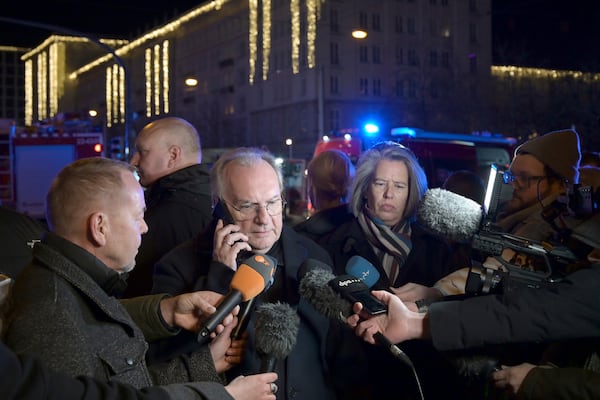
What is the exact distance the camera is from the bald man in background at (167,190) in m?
4.50

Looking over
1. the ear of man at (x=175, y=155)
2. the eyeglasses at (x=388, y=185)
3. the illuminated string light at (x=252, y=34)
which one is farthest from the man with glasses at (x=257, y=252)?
the illuminated string light at (x=252, y=34)

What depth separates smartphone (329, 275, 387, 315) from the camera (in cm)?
271

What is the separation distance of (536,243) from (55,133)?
67.9ft

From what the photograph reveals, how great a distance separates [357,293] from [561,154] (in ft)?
6.05

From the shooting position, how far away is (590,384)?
265 centimetres

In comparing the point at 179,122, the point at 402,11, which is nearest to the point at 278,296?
the point at 179,122

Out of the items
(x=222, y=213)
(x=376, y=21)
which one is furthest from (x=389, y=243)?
(x=376, y=21)

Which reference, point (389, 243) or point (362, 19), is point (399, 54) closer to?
point (362, 19)

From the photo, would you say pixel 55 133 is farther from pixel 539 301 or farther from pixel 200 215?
pixel 539 301

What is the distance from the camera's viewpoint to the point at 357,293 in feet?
9.05

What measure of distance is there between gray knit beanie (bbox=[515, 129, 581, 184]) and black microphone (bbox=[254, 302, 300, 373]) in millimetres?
2018

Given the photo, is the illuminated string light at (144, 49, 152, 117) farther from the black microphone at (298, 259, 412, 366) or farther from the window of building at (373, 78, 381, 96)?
the black microphone at (298, 259, 412, 366)

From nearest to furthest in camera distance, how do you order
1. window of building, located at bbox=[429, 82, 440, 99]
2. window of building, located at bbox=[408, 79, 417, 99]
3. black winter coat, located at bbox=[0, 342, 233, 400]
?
black winter coat, located at bbox=[0, 342, 233, 400], window of building, located at bbox=[429, 82, 440, 99], window of building, located at bbox=[408, 79, 417, 99]

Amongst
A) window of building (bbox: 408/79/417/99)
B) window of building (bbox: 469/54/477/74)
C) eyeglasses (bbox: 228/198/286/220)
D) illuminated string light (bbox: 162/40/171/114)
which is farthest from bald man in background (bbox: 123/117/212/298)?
illuminated string light (bbox: 162/40/171/114)
